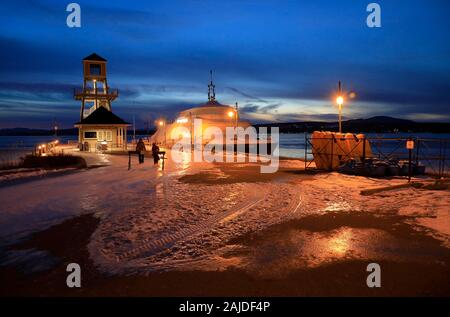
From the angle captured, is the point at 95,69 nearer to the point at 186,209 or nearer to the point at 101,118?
the point at 101,118

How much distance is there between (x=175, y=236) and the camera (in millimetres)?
7379

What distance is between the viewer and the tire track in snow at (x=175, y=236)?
20.8 feet

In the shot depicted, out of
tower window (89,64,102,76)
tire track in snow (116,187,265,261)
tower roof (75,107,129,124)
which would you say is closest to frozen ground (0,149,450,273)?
tire track in snow (116,187,265,261)

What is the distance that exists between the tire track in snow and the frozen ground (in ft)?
0.07

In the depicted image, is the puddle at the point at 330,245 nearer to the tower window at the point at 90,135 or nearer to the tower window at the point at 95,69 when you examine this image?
the tower window at the point at 90,135

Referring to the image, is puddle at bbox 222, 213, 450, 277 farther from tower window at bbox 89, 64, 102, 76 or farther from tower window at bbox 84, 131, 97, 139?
tower window at bbox 89, 64, 102, 76

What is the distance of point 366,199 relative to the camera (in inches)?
449

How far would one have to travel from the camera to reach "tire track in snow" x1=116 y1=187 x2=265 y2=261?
6352 millimetres

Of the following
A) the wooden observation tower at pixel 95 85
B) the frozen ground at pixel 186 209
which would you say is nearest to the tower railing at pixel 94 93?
the wooden observation tower at pixel 95 85

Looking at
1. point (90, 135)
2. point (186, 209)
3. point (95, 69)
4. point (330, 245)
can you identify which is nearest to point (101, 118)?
point (90, 135)

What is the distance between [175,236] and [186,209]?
2.54 metres

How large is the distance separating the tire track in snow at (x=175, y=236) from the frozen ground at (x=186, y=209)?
21mm
